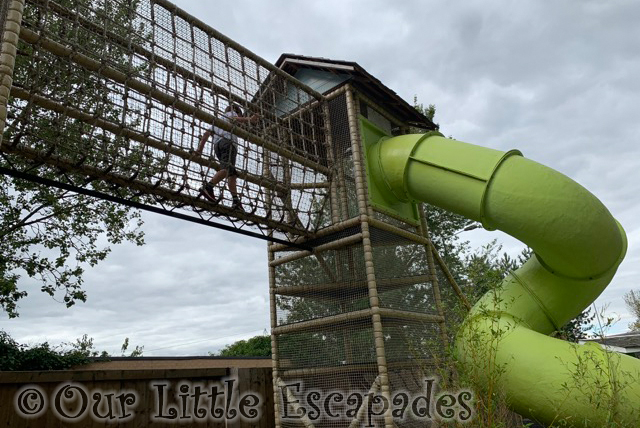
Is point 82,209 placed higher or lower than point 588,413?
higher

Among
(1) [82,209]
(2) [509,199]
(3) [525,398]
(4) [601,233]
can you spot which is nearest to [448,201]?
(2) [509,199]

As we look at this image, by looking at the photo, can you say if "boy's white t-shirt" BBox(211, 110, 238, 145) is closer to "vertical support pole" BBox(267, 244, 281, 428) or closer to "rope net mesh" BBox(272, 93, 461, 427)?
"rope net mesh" BBox(272, 93, 461, 427)

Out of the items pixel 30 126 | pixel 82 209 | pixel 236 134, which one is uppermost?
pixel 82 209

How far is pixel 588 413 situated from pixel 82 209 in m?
10.1

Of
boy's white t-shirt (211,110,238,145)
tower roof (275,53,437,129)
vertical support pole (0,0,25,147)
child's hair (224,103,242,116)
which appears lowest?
vertical support pole (0,0,25,147)

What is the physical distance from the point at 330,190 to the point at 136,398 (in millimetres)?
2910

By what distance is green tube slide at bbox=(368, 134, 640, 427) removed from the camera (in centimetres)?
383

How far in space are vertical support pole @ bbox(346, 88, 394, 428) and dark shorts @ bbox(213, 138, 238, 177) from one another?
4.49 ft

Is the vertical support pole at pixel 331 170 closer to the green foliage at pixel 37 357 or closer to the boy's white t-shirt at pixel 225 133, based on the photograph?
the boy's white t-shirt at pixel 225 133

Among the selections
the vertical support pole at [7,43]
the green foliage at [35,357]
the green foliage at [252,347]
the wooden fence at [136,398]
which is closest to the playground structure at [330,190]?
the vertical support pole at [7,43]

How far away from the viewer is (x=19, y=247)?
10102 millimetres

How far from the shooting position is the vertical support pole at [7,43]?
9.29 ft

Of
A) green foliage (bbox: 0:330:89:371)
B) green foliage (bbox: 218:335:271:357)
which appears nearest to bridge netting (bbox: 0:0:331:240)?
green foliage (bbox: 0:330:89:371)

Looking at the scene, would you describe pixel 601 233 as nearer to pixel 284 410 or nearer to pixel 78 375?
pixel 284 410
